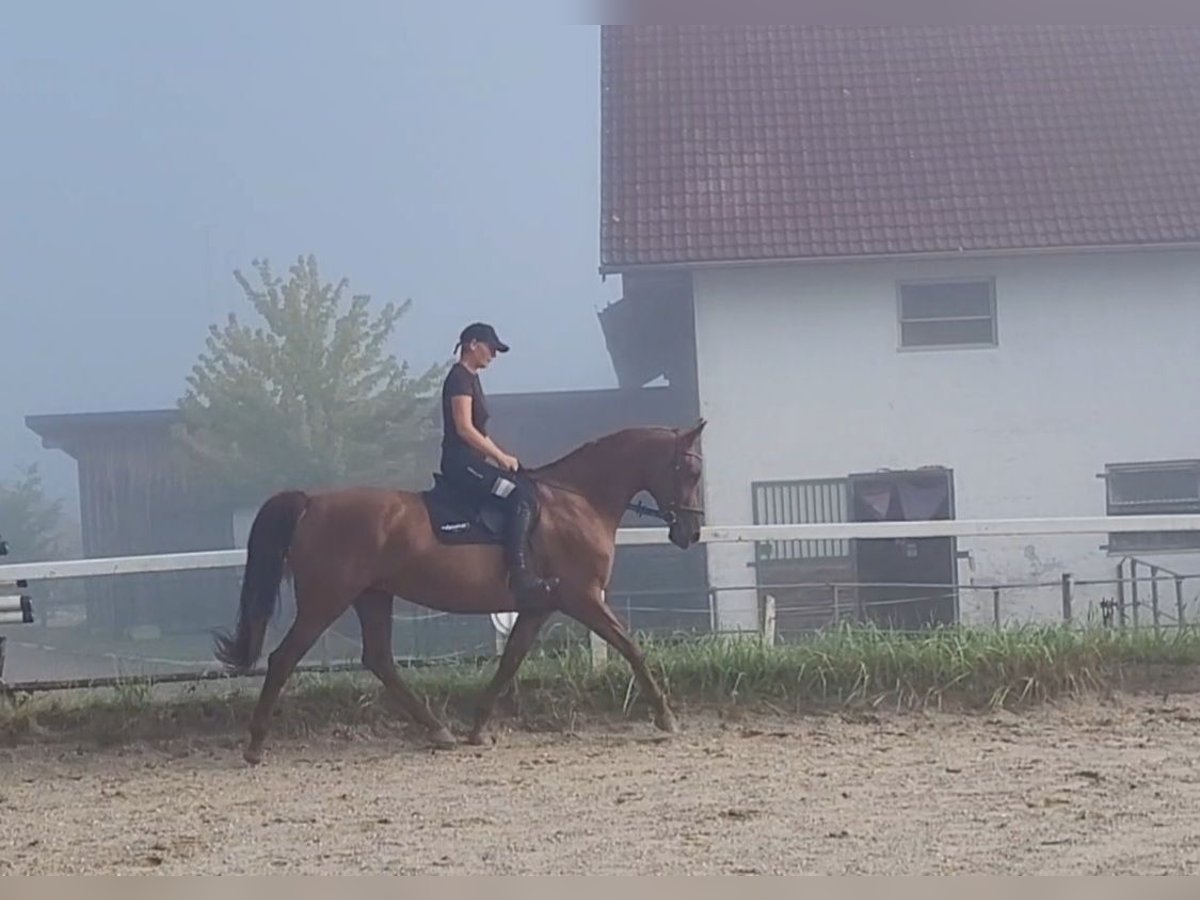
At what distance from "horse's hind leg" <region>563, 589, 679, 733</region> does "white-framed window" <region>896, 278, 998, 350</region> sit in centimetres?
145

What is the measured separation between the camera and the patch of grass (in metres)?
6.04

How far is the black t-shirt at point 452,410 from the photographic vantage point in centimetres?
562

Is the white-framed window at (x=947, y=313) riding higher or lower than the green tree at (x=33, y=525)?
higher

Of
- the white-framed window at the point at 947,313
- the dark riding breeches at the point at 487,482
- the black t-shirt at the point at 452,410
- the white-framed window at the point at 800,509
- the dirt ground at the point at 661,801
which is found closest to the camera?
the dirt ground at the point at 661,801

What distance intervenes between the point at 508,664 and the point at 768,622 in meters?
1.01

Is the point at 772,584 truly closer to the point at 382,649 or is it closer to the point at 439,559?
the point at 439,559

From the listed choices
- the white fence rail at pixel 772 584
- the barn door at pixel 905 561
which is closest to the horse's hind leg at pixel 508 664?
the white fence rail at pixel 772 584

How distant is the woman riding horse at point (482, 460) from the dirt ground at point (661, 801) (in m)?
0.65

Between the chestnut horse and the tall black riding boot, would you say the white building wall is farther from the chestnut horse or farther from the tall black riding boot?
the tall black riding boot

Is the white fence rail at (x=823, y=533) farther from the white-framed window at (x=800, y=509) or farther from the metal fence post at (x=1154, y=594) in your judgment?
the metal fence post at (x=1154, y=594)

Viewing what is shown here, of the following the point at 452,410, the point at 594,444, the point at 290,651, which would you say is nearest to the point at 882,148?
the point at 594,444

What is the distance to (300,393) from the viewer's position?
583cm

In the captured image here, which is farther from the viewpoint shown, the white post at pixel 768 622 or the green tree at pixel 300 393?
the white post at pixel 768 622

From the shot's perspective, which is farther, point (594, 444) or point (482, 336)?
point (594, 444)
